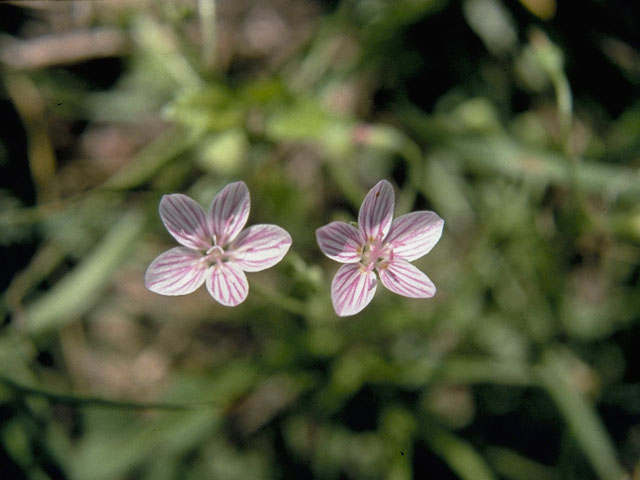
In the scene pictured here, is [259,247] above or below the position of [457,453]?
above

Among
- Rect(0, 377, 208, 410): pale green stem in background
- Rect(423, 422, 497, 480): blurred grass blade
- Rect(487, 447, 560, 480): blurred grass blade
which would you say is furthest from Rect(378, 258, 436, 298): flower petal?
Rect(487, 447, 560, 480): blurred grass blade

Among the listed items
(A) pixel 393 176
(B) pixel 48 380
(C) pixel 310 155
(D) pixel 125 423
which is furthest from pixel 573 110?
(B) pixel 48 380

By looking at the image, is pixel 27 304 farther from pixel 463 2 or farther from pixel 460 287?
pixel 463 2

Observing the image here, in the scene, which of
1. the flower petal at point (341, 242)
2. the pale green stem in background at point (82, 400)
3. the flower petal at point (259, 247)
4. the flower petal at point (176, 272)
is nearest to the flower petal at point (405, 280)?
the flower petal at point (341, 242)

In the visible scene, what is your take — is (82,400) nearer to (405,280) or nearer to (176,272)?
(176,272)

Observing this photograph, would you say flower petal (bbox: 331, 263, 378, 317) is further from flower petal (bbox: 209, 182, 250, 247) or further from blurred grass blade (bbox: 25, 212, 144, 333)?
blurred grass blade (bbox: 25, 212, 144, 333)

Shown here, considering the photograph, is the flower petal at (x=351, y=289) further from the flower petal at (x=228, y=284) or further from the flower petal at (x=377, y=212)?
the flower petal at (x=228, y=284)

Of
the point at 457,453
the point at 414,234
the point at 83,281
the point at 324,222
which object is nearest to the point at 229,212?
the point at 414,234
